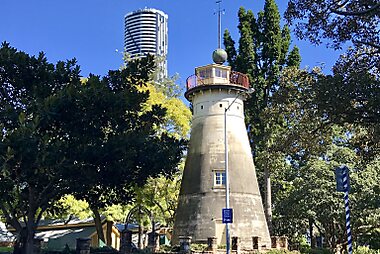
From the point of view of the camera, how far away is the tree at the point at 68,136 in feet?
58.6

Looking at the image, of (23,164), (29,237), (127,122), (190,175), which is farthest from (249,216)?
(23,164)

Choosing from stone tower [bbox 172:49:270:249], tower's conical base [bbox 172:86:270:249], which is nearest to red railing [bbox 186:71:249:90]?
stone tower [bbox 172:49:270:249]

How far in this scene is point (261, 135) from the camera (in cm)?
3488

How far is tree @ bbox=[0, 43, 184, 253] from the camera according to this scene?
17859mm

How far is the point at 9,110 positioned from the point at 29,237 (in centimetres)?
530

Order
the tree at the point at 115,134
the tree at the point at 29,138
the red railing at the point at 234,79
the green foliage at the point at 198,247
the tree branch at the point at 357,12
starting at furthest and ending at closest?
the red railing at the point at 234,79
the green foliage at the point at 198,247
the tree at the point at 115,134
the tree at the point at 29,138
the tree branch at the point at 357,12

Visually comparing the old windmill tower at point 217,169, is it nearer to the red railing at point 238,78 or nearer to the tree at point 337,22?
the red railing at point 238,78

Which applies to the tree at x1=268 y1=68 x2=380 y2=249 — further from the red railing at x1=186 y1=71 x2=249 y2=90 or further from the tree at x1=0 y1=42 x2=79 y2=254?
the tree at x1=0 y1=42 x2=79 y2=254

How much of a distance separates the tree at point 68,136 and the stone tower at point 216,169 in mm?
7938

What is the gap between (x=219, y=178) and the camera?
30.1 m

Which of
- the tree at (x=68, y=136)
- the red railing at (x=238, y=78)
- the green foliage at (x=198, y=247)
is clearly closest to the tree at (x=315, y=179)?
the red railing at (x=238, y=78)

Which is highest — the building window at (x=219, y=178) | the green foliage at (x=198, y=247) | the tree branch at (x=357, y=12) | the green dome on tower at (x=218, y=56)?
the green dome on tower at (x=218, y=56)

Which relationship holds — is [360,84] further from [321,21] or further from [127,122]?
[127,122]

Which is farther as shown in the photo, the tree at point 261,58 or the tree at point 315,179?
the tree at point 261,58
